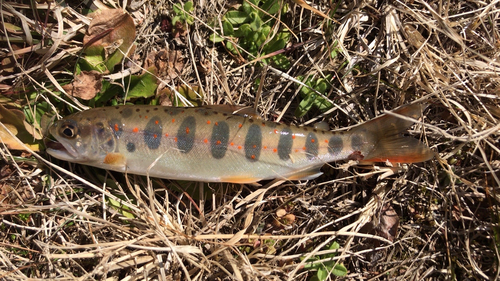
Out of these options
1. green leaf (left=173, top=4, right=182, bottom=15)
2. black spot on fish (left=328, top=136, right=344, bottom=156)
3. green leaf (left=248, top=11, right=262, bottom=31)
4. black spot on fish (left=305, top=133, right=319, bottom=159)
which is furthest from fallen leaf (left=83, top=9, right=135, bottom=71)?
black spot on fish (left=328, top=136, right=344, bottom=156)

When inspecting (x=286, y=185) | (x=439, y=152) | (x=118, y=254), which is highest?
(x=439, y=152)

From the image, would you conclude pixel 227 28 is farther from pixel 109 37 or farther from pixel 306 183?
pixel 306 183

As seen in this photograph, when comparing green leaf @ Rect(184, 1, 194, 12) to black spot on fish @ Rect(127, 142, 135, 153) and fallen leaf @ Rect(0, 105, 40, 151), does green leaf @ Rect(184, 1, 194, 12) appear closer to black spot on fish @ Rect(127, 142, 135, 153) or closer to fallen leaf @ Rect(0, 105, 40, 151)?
black spot on fish @ Rect(127, 142, 135, 153)

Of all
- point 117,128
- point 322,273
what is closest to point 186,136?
point 117,128

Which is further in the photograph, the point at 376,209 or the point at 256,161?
the point at 376,209

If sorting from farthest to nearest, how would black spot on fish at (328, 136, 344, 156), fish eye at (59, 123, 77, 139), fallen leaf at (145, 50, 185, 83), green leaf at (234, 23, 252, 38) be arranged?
fallen leaf at (145, 50, 185, 83) → green leaf at (234, 23, 252, 38) → black spot on fish at (328, 136, 344, 156) → fish eye at (59, 123, 77, 139)

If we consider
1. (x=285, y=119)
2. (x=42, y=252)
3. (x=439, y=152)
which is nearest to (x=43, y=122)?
(x=42, y=252)

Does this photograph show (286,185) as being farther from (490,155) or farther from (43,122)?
(43,122)
